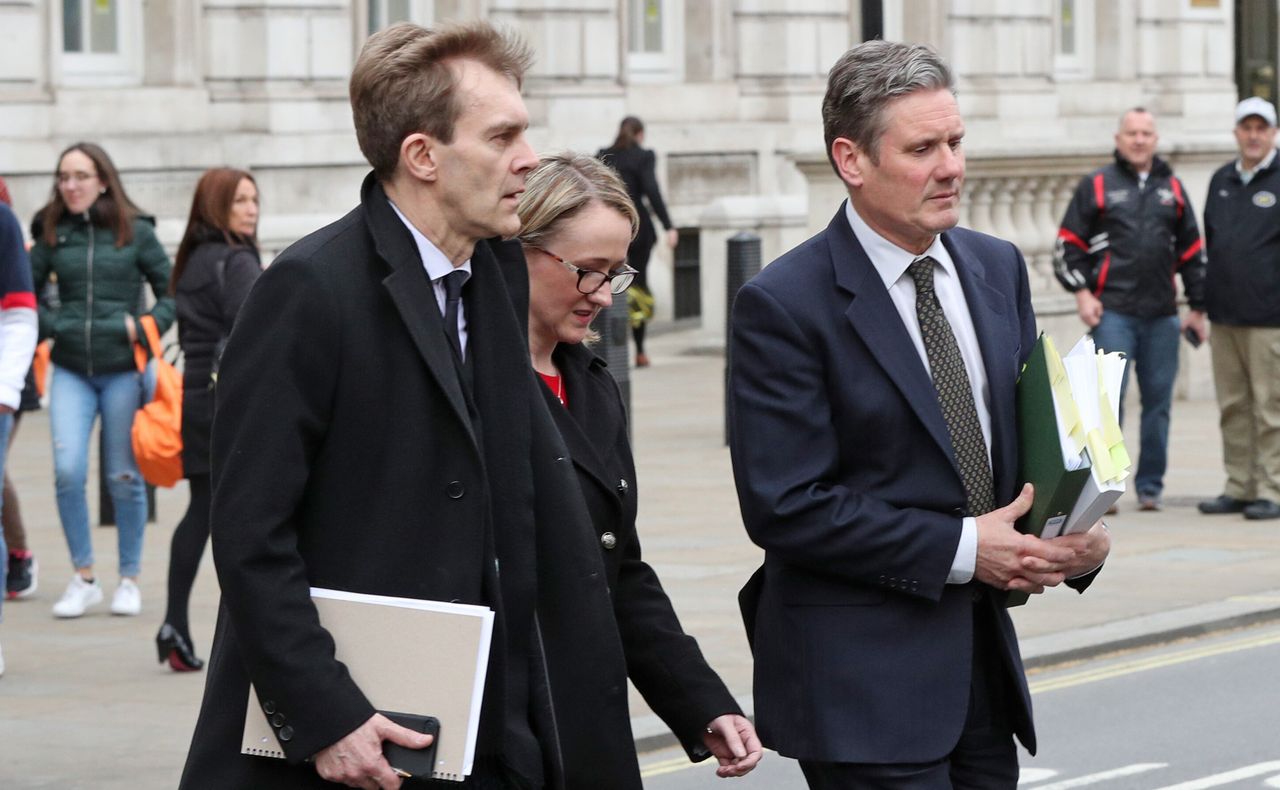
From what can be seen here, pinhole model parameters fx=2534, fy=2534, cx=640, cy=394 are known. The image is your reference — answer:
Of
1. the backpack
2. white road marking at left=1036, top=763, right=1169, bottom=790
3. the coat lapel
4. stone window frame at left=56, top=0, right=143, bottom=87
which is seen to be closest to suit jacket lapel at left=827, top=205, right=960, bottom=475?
the coat lapel

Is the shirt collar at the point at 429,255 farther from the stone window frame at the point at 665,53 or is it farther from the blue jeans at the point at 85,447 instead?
the stone window frame at the point at 665,53

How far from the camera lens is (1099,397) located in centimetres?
417

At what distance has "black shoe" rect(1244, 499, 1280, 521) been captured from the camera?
1252cm

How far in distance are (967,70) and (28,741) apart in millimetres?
21077

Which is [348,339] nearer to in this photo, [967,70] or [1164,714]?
[1164,714]

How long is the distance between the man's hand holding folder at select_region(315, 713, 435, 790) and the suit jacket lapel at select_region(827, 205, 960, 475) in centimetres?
108

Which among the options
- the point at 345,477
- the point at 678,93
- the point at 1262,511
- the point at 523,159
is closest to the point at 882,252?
the point at 523,159

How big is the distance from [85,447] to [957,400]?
21.1 ft

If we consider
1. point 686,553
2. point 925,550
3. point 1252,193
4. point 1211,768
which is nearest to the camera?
point 925,550

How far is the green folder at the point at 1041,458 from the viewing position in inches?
161

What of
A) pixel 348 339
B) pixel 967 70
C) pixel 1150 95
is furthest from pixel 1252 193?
pixel 1150 95

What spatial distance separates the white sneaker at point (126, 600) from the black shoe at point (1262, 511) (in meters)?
5.60

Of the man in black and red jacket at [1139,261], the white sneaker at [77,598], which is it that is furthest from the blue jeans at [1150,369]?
the white sneaker at [77,598]

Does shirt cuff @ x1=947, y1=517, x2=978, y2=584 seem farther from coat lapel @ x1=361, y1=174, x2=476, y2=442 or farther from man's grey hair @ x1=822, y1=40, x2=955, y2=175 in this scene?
coat lapel @ x1=361, y1=174, x2=476, y2=442
